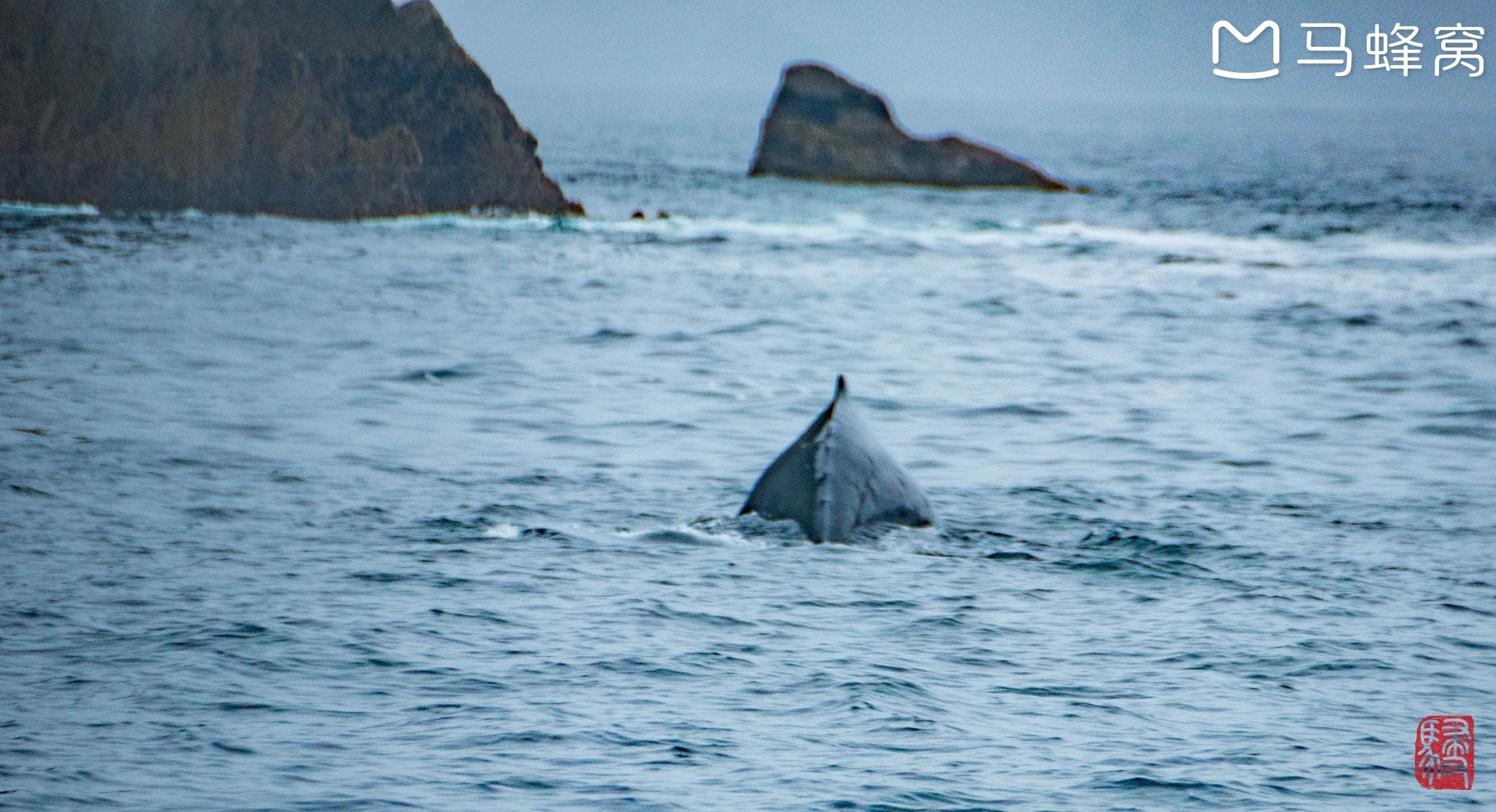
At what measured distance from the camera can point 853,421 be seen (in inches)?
512

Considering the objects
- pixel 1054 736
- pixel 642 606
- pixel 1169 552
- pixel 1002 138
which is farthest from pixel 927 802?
pixel 1002 138

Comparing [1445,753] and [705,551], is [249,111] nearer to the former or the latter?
[705,551]

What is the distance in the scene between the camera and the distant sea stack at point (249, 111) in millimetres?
41094

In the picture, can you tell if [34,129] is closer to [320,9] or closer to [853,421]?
[320,9]

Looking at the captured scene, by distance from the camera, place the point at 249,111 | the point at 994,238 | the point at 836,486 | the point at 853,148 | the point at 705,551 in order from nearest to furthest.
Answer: the point at 705,551 → the point at 836,486 → the point at 249,111 → the point at 994,238 → the point at 853,148

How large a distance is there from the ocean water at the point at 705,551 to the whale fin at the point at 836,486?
0.94 ft

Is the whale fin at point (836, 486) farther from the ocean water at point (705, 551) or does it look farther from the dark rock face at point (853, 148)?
the dark rock face at point (853, 148)

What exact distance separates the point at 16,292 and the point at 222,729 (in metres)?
20.2

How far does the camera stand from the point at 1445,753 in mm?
8070

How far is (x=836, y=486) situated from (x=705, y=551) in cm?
120

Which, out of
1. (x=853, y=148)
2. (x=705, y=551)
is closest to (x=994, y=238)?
(x=853, y=148)

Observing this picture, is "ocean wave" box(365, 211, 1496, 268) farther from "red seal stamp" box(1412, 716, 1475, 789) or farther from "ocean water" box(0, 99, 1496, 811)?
"red seal stamp" box(1412, 716, 1475, 789)

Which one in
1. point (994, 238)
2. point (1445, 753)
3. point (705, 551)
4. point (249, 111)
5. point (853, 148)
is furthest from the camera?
point (853, 148)

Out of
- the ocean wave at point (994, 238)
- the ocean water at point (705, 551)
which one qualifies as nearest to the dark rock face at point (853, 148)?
the ocean wave at point (994, 238)
